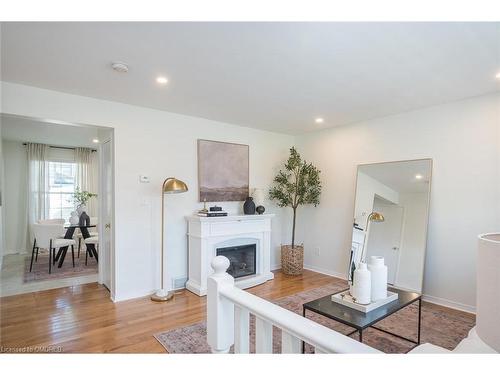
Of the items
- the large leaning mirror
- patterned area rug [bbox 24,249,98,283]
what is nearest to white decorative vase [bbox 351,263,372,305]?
the large leaning mirror

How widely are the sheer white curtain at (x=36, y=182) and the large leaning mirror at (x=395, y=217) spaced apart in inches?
254

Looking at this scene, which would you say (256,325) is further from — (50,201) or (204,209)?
(50,201)

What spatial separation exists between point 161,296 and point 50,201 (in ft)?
15.3

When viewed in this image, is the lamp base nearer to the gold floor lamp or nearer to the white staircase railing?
the gold floor lamp

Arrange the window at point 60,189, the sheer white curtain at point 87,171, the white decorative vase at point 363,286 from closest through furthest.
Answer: the white decorative vase at point 363,286 < the window at point 60,189 < the sheer white curtain at point 87,171

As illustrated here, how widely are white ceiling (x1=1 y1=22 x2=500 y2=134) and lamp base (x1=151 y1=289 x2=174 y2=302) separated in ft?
7.50

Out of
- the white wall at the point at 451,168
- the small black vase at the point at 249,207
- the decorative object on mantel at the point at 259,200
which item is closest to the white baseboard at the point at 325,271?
the white wall at the point at 451,168

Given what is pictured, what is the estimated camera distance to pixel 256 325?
3.98 feet

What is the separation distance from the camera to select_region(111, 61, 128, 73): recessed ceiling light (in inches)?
94.3

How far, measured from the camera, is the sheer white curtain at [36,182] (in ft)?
20.5

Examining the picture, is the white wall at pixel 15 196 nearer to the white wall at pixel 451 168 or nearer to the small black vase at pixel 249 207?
the small black vase at pixel 249 207

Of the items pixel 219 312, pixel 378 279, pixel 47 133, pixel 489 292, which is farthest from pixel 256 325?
pixel 47 133

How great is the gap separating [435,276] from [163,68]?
150 inches
